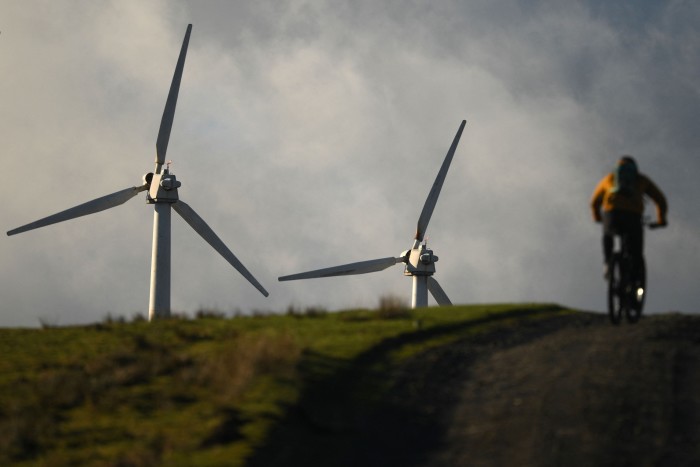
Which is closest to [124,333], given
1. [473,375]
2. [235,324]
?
[235,324]

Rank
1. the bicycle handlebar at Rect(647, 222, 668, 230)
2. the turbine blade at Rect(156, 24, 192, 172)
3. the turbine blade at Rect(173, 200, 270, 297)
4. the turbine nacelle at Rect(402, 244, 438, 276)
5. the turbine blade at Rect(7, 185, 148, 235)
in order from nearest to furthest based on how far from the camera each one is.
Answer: the bicycle handlebar at Rect(647, 222, 668, 230) → the turbine blade at Rect(7, 185, 148, 235) → the turbine blade at Rect(173, 200, 270, 297) → the turbine blade at Rect(156, 24, 192, 172) → the turbine nacelle at Rect(402, 244, 438, 276)

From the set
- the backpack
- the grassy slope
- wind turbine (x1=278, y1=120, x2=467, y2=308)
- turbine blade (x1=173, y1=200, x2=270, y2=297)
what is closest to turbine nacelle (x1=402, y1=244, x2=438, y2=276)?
wind turbine (x1=278, y1=120, x2=467, y2=308)

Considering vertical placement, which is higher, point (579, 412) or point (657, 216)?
point (657, 216)

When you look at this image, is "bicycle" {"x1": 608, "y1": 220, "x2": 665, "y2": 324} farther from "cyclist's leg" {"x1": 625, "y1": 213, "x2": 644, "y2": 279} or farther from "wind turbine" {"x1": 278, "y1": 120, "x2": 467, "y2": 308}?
"wind turbine" {"x1": 278, "y1": 120, "x2": 467, "y2": 308}

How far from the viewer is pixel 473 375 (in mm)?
18938

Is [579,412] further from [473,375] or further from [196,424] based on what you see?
[196,424]

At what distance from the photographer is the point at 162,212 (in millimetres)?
54531

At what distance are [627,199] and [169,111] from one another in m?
35.6

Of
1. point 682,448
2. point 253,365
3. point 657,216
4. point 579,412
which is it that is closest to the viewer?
point 682,448

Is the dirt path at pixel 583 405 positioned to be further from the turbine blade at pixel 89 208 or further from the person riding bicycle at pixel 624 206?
the turbine blade at pixel 89 208

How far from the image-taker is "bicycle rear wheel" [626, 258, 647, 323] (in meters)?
22.5

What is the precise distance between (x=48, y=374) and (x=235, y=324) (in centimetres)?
478

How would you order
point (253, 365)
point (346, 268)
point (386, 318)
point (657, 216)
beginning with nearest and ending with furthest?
point (253, 365) → point (657, 216) → point (386, 318) → point (346, 268)

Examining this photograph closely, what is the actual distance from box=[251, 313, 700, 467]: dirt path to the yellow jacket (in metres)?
2.64
